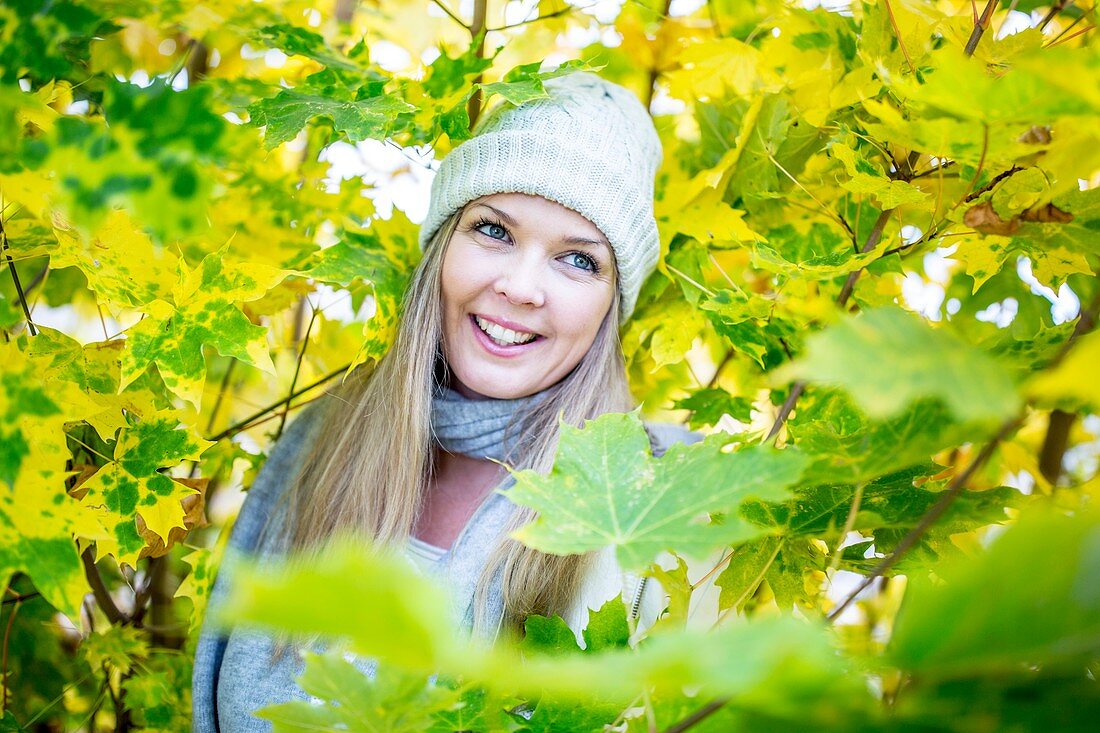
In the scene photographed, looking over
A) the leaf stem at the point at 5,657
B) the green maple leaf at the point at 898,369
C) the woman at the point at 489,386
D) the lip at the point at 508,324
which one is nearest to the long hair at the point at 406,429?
the woman at the point at 489,386

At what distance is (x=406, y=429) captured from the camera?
1.63 m

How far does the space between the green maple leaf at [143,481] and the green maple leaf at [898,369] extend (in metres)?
0.94

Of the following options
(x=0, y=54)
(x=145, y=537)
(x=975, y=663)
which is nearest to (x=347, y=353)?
(x=145, y=537)

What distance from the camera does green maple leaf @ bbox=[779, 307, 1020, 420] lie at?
49 cm

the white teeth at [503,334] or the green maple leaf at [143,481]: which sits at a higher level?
the white teeth at [503,334]

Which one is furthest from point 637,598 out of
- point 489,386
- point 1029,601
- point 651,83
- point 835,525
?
point 651,83

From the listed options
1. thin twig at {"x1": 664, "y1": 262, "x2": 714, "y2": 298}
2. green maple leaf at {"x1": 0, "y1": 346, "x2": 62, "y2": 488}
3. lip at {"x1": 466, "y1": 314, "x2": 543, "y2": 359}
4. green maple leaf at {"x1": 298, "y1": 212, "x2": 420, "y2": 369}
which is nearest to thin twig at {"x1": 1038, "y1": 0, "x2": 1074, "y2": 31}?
thin twig at {"x1": 664, "y1": 262, "x2": 714, "y2": 298}

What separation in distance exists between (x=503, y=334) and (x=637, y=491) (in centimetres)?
88

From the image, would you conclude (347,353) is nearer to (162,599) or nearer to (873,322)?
(162,599)

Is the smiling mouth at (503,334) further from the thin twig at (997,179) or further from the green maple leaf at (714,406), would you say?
the thin twig at (997,179)

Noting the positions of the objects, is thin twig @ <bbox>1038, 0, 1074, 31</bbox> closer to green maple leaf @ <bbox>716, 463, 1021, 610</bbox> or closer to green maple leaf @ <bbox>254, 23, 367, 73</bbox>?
green maple leaf @ <bbox>716, 463, 1021, 610</bbox>

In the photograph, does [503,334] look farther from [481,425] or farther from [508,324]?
[481,425]

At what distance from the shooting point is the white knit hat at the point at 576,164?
1466 millimetres

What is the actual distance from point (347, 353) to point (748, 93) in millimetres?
1090
